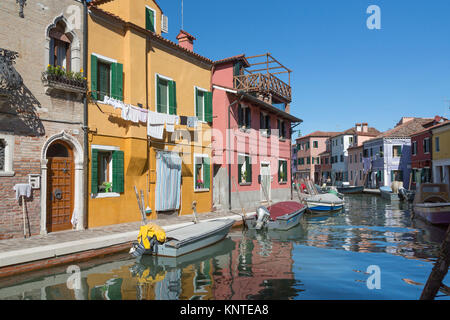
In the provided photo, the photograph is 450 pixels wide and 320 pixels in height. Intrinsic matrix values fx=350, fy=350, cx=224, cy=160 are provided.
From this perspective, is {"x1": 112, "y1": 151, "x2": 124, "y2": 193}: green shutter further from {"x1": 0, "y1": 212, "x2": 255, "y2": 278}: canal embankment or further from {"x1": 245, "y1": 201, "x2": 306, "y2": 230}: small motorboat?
{"x1": 245, "y1": 201, "x2": 306, "y2": 230}: small motorboat

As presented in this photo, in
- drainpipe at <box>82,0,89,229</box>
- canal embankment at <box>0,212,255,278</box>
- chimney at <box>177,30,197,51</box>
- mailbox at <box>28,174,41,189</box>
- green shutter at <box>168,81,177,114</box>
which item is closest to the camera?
canal embankment at <box>0,212,255,278</box>

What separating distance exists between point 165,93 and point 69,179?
582 cm

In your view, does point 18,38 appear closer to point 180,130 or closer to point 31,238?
point 31,238

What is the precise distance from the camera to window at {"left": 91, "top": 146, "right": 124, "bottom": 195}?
41.0 feet

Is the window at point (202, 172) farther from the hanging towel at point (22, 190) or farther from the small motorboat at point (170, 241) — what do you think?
the hanging towel at point (22, 190)

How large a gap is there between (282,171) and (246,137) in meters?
6.60

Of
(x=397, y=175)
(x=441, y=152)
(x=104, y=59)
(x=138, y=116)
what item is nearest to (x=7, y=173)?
(x=138, y=116)

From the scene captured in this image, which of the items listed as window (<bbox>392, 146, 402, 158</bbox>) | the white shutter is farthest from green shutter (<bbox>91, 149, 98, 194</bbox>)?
window (<bbox>392, 146, 402, 158</bbox>)

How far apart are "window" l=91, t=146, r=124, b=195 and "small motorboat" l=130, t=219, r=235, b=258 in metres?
3.15

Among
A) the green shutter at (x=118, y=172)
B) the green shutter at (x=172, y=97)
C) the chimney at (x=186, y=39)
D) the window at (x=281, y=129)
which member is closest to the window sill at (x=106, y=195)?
the green shutter at (x=118, y=172)

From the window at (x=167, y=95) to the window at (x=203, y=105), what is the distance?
83.4 inches

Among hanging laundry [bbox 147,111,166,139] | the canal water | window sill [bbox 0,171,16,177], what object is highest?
hanging laundry [bbox 147,111,166,139]

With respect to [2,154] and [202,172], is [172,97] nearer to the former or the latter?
[202,172]

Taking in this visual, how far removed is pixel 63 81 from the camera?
1078cm
